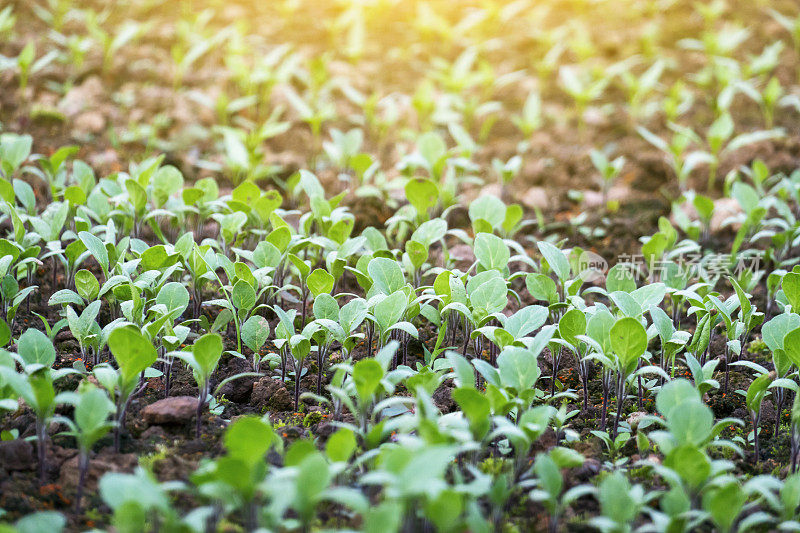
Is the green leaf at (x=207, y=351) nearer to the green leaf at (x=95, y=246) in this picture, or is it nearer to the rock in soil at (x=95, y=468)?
the rock in soil at (x=95, y=468)

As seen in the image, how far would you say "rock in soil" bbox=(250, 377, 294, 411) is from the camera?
225 cm

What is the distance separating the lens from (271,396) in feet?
7.44

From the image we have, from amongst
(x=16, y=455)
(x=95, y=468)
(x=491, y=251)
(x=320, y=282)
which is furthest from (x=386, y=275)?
(x=16, y=455)

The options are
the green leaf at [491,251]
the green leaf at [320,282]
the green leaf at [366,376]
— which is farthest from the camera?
the green leaf at [491,251]

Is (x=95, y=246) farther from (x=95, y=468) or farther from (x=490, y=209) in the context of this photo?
(x=490, y=209)

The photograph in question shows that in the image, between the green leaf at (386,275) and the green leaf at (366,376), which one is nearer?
the green leaf at (366,376)

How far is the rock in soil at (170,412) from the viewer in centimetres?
204

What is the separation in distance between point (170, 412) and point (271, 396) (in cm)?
33

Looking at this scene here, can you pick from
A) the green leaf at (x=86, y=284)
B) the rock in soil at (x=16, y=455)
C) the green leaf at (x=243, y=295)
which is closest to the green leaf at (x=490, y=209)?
the green leaf at (x=243, y=295)

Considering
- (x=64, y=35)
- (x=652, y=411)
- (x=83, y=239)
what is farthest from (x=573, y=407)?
(x=64, y=35)

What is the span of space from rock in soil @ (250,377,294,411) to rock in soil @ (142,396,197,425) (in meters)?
0.25

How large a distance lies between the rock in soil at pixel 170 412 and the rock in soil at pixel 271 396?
0.82 ft

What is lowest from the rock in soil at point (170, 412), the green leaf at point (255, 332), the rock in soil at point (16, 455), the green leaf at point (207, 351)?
the rock in soil at point (170, 412)

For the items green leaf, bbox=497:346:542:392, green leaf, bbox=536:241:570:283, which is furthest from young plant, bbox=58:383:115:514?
green leaf, bbox=536:241:570:283
